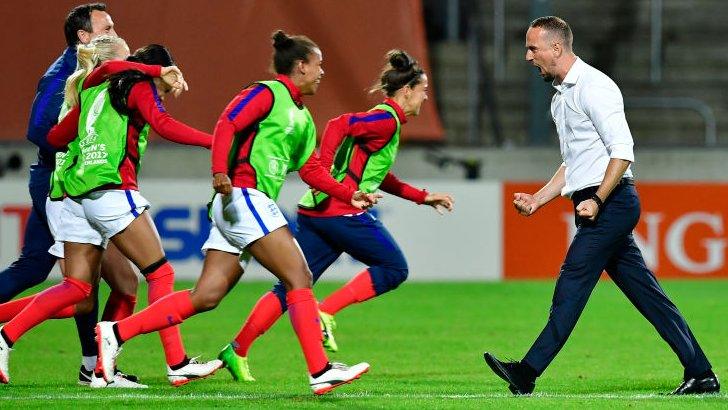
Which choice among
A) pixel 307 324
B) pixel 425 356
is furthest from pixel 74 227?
pixel 425 356

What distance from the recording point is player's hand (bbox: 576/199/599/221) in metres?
Result: 6.59

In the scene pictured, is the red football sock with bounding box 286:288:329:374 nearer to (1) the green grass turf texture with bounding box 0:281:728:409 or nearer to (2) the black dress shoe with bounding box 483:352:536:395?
(1) the green grass turf texture with bounding box 0:281:728:409

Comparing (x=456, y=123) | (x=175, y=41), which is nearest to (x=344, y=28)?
(x=175, y=41)

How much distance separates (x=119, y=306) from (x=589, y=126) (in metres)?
2.72

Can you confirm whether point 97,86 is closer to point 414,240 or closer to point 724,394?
point 724,394

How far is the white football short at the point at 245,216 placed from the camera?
21.9ft

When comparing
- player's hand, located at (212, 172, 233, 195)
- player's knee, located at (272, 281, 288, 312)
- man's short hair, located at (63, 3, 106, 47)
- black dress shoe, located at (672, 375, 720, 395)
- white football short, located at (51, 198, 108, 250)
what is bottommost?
black dress shoe, located at (672, 375, 720, 395)

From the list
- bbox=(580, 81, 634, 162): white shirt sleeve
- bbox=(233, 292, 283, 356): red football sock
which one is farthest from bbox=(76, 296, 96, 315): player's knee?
bbox=(580, 81, 634, 162): white shirt sleeve

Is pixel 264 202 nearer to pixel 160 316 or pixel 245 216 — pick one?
pixel 245 216

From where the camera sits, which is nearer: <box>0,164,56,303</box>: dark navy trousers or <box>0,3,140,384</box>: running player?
<box>0,3,140,384</box>: running player

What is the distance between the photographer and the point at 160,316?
6.85m

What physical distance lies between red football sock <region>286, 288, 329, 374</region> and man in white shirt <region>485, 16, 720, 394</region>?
2.82ft

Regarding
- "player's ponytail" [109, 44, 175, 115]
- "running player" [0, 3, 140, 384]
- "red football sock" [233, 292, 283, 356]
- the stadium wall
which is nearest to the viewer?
"player's ponytail" [109, 44, 175, 115]

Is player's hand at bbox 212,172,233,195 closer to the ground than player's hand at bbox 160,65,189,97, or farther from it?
closer to the ground
